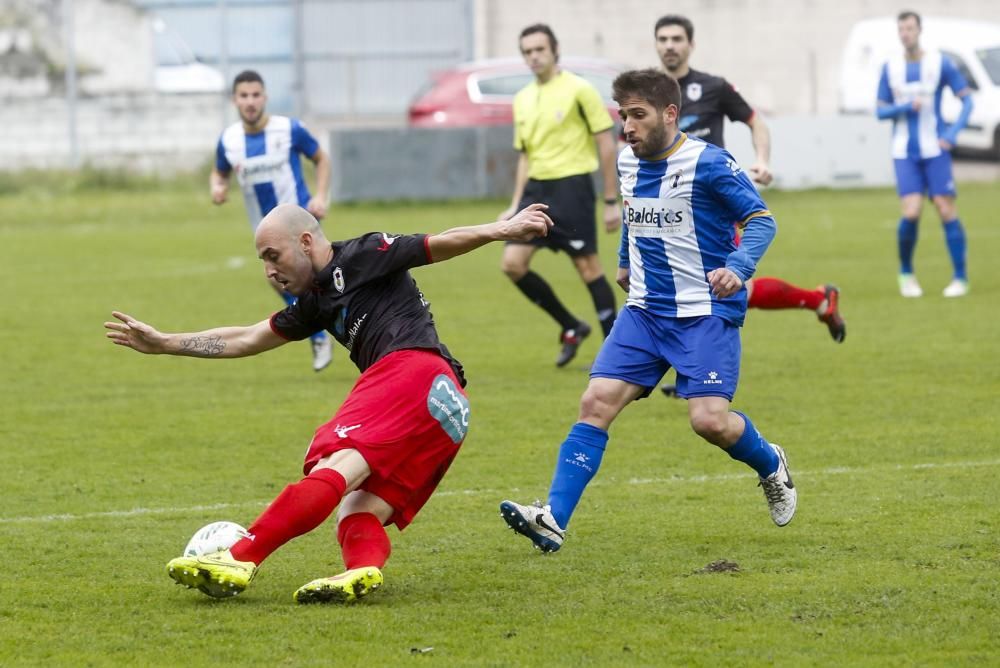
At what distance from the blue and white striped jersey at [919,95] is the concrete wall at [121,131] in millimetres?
18613

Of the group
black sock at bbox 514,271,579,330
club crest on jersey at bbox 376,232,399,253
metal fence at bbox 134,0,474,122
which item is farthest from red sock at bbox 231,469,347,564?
metal fence at bbox 134,0,474,122

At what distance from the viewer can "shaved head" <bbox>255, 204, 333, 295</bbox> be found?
534cm

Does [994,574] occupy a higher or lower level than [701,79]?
lower

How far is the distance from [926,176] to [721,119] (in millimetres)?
4275

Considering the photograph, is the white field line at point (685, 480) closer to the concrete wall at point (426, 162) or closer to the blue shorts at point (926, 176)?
the blue shorts at point (926, 176)

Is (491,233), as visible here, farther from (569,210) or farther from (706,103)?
(569,210)

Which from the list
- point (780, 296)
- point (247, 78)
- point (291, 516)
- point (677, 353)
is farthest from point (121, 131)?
point (291, 516)

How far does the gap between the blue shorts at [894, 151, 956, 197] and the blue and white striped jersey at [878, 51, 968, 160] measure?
0.18 feet

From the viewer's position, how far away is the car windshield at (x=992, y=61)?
2599 centimetres

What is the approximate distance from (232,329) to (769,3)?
3053 centimetres

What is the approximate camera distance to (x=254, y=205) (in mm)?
11328

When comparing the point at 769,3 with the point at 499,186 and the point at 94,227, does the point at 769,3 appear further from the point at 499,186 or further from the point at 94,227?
the point at 94,227

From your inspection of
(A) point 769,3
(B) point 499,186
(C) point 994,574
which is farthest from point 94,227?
(C) point 994,574

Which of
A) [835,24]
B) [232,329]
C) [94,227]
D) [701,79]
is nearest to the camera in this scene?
[232,329]
